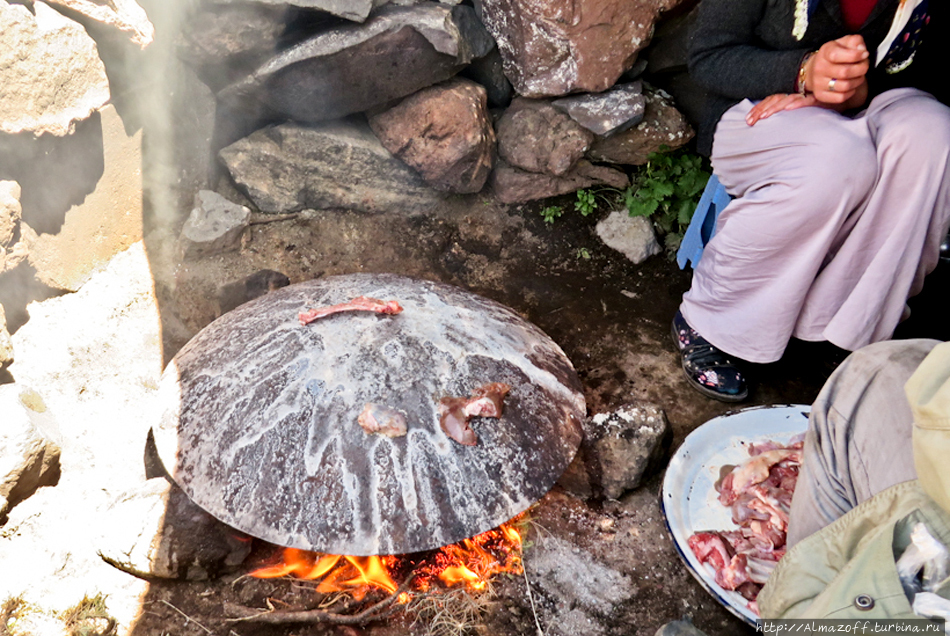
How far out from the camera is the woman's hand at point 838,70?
7.64ft

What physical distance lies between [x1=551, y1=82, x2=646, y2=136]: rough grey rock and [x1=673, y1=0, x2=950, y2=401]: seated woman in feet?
2.23

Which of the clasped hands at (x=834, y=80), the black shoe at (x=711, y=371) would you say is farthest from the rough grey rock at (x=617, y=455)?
the clasped hands at (x=834, y=80)

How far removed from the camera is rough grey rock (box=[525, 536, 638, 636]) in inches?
87.9

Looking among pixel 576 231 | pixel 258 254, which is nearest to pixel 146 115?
pixel 258 254

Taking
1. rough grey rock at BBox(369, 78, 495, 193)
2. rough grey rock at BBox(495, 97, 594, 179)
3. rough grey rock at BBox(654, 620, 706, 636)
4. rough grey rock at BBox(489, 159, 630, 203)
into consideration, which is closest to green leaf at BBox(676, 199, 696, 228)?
rough grey rock at BBox(489, 159, 630, 203)

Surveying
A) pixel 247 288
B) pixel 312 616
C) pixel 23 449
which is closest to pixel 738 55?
pixel 247 288

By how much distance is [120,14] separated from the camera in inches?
107

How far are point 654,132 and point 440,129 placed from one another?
128cm

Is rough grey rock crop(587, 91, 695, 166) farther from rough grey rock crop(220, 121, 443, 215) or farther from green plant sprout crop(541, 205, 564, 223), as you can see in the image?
rough grey rock crop(220, 121, 443, 215)

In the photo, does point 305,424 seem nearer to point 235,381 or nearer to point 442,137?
point 235,381

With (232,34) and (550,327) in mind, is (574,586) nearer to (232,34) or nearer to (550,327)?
(550,327)

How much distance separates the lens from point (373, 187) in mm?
3721

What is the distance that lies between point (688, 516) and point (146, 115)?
3165 mm

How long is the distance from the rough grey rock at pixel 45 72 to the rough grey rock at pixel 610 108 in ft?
7.99
